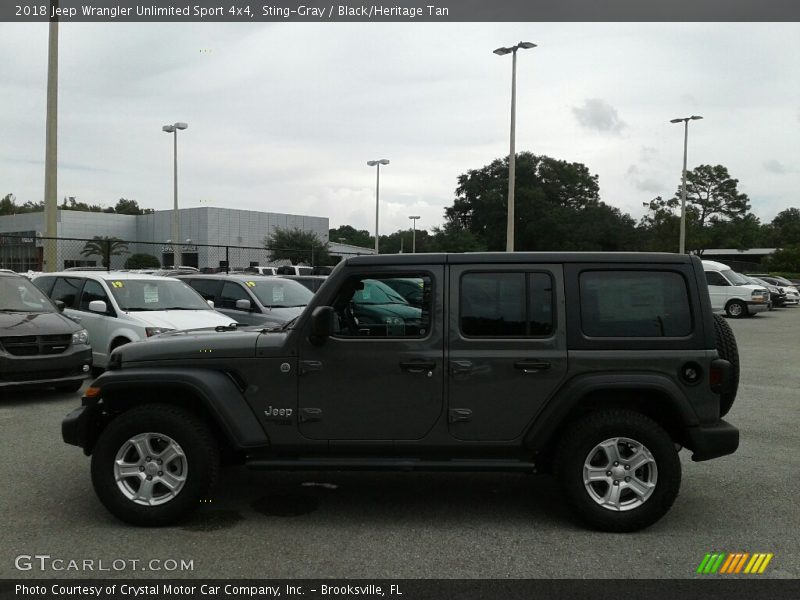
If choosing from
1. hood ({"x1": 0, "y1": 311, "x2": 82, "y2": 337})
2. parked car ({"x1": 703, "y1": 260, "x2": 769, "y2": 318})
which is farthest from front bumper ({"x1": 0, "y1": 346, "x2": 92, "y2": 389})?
parked car ({"x1": 703, "y1": 260, "x2": 769, "y2": 318})

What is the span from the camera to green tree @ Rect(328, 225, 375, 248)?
117938 millimetres

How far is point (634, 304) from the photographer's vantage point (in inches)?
184

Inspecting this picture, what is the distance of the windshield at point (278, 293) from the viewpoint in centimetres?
1265

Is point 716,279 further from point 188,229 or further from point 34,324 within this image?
point 188,229

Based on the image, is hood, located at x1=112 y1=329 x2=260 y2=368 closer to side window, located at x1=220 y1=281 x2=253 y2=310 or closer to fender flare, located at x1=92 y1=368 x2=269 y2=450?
fender flare, located at x1=92 y1=368 x2=269 y2=450

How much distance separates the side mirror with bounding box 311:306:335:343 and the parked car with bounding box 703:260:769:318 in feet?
80.6

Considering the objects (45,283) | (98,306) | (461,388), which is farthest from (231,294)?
(461,388)

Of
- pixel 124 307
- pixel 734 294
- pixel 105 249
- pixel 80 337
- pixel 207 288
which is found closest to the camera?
pixel 80 337

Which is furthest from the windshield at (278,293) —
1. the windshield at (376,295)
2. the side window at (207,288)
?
the windshield at (376,295)

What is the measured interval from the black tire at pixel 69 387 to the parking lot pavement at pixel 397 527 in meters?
2.66

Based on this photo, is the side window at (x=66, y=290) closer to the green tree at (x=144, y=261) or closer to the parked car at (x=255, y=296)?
the parked car at (x=255, y=296)

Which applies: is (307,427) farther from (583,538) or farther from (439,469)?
(583,538)

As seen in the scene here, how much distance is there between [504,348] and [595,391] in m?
0.63

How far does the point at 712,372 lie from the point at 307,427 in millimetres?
2599
